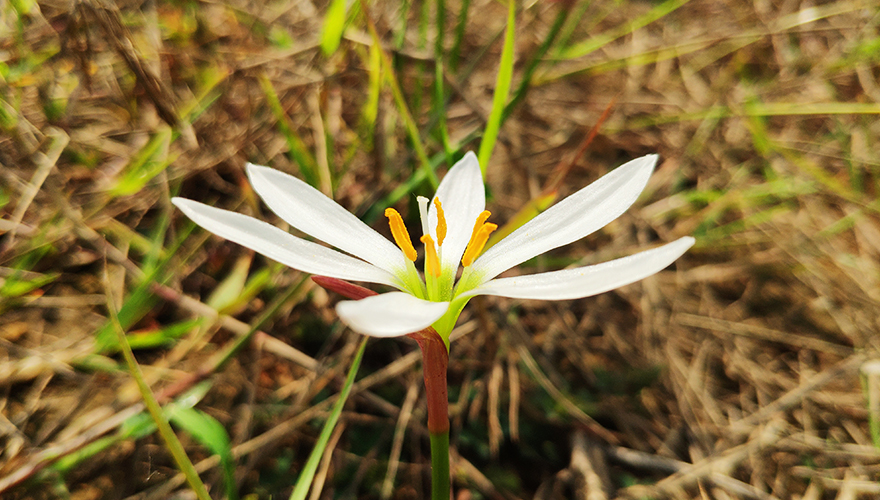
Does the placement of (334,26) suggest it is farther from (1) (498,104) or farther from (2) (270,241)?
(2) (270,241)

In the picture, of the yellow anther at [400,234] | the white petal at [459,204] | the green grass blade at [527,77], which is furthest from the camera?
the green grass blade at [527,77]

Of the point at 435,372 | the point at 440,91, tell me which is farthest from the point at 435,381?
the point at 440,91

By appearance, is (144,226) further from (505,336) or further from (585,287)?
(585,287)

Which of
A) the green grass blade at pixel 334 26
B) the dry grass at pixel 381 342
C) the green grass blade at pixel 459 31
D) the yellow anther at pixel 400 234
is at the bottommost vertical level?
the dry grass at pixel 381 342

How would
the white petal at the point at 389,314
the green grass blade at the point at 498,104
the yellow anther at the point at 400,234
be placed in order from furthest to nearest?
the green grass blade at the point at 498,104, the yellow anther at the point at 400,234, the white petal at the point at 389,314

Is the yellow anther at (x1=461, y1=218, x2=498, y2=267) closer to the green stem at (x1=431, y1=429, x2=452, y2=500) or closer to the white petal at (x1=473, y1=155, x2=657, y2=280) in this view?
the white petal at (x1=473, y1=155, x2=657, y2=280)

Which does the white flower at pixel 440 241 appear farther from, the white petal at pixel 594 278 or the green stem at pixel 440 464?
the green stem at pixel 440 464

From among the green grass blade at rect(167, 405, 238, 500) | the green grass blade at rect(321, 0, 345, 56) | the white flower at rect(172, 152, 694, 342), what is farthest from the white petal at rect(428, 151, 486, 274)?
the green grass blade at rect(321, 0, 345, 56)

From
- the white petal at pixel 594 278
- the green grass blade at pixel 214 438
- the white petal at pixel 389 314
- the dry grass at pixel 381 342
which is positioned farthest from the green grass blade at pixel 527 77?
the green grass blade at pixel 214 438
